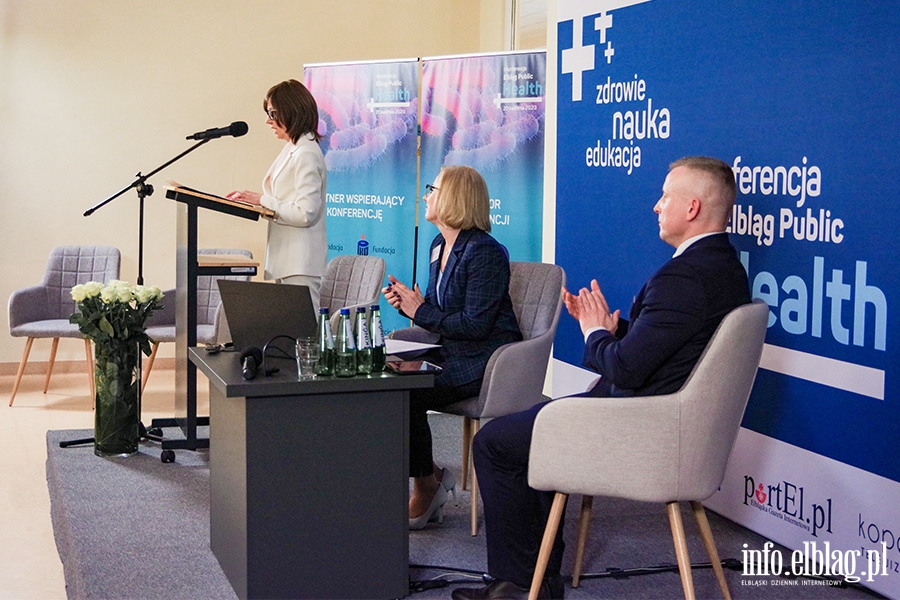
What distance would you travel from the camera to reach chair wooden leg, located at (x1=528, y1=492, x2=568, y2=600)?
8.56 ft

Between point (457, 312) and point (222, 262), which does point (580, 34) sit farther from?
point (222, 262)

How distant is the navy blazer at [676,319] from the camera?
98.8 inches

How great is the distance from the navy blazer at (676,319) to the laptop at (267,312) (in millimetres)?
878

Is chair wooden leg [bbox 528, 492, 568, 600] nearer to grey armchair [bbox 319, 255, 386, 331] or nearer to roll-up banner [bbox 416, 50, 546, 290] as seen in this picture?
grey armchair [bbox 319, 255, 386, 331]

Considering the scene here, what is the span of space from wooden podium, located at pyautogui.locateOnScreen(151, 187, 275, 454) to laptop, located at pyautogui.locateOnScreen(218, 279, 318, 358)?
110 cm

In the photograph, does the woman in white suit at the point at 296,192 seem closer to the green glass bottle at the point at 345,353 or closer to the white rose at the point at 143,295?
the white rose at the point at 143,295

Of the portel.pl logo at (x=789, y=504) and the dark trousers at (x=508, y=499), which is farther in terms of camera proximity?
the portel.pl logo at (x=789, y=504)

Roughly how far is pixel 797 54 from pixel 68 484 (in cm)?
323

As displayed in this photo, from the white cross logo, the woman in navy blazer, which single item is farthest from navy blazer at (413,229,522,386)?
the white cross logo

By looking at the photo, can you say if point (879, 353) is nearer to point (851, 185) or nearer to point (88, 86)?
point (851, 185)

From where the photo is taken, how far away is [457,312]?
11.4 feet

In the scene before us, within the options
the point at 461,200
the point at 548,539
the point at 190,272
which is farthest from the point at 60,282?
the point at 548,539

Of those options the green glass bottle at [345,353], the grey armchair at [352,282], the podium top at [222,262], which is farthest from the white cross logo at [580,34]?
the green glass bottle at [345,353]

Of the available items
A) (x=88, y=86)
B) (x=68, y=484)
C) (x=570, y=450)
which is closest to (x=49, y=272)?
(x=88, y=86)
